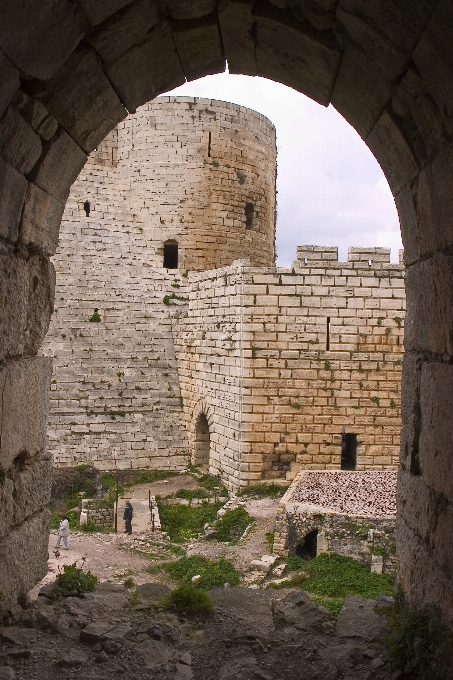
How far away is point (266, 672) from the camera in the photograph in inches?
164

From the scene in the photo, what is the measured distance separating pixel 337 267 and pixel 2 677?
415 inches

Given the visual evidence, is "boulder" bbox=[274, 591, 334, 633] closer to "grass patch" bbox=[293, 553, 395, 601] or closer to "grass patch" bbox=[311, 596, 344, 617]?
"grass patch" bbox=[311, 596, 344, 617]

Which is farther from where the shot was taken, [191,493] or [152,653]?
[191,493]

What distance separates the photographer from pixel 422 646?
3789 millimetres

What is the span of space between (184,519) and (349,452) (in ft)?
13.8

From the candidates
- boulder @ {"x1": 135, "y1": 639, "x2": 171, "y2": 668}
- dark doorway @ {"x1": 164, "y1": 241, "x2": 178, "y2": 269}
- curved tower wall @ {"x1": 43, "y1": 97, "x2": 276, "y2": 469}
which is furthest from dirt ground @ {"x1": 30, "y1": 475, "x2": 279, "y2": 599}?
dark doorway @ {"x1": 164, "y1": 241, "x2": 178, "y2": 269}

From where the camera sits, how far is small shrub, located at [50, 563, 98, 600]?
5373mm

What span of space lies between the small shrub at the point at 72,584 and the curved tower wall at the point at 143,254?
32.0 feet

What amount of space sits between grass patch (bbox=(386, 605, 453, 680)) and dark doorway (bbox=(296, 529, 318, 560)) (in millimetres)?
5687

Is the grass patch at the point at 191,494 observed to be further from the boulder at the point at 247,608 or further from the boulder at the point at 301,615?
the boulder at the point at 301,615

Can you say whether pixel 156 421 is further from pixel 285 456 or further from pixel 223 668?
pixel 223 668

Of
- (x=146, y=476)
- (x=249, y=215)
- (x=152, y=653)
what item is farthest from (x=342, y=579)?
(x=249, y=215)

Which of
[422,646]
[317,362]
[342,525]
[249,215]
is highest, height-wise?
[249,215]

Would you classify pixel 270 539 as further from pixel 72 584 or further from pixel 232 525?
pixel 72 584
